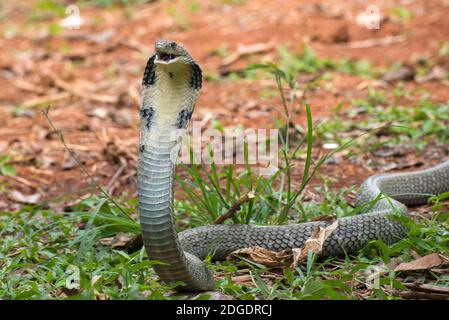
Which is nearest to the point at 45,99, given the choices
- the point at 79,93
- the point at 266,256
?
the point at 79,93

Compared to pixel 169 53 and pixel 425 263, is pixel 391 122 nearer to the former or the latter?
pixel 425 263

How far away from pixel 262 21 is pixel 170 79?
25.7 feet

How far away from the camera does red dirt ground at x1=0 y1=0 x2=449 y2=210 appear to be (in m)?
6.41

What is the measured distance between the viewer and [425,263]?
3820 mm

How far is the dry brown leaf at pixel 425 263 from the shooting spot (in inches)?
150

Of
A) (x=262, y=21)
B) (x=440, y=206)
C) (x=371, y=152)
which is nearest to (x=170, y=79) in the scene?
(x=440, y=206)

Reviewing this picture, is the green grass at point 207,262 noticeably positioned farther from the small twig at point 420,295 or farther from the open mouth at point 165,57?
the open mouth at point 165,57

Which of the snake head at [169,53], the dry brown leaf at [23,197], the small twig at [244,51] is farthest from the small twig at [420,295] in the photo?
the small twig at [244,51]

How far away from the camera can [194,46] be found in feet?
33.9

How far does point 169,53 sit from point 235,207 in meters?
1.30

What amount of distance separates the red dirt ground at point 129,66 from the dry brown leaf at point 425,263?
53.1 inches
